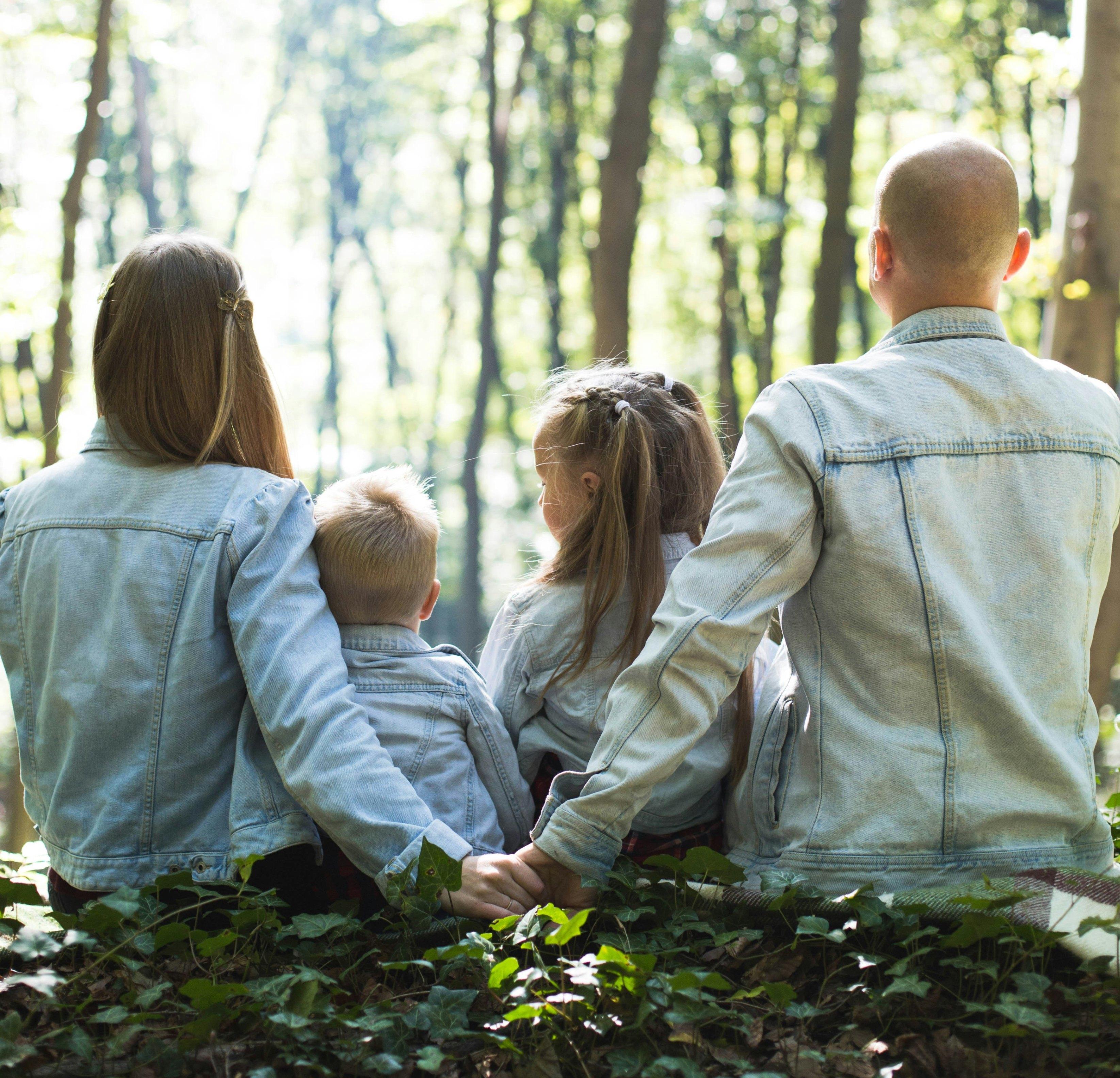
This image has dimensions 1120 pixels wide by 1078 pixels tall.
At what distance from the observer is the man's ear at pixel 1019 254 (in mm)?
2578

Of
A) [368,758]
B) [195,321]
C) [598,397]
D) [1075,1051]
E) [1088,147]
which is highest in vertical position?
[1088,147]

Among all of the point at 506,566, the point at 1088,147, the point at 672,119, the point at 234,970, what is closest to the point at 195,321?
the point at 234,970

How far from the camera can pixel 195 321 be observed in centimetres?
275

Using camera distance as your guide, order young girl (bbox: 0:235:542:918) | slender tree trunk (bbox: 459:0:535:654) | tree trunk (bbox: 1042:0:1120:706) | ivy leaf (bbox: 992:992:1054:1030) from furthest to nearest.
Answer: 1. slender tree trunk (bbox: 459:0:535:654)
2. tree trunk (bbox: 1042:0:1120:706)
3. young girl (bbox: 0:235:542:918)
4. ivy leaf (bbox: 992:992:1054:1030)

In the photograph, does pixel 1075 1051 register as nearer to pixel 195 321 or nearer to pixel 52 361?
pixel 195 321

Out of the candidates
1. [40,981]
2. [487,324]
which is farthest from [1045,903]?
[487,324]

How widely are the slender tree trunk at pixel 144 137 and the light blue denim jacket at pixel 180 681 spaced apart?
848 inches

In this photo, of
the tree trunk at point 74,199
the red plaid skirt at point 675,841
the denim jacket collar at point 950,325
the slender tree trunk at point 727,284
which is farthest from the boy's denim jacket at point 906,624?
the slender tree trunk at point 727,284

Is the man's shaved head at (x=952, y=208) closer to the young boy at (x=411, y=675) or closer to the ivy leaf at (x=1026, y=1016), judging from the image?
the young boy at (x=411, y=675)

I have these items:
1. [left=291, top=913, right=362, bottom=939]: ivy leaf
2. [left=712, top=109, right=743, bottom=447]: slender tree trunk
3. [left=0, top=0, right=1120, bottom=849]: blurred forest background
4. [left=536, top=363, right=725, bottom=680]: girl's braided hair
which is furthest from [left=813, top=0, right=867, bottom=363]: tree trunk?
[left=291, top=913, right=362, bottom=939]: ivy leaf

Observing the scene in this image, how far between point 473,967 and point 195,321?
1.72m

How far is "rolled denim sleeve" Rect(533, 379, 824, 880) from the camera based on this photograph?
7.68 feet

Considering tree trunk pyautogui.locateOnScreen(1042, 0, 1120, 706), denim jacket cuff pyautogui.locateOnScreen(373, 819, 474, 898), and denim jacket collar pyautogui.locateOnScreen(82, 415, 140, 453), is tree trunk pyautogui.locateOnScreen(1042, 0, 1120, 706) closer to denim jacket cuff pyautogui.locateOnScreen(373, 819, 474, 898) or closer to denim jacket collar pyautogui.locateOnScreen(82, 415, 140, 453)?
denim jacket cuff pyautogui.locateOnScreen(373, 819, 474, 898)

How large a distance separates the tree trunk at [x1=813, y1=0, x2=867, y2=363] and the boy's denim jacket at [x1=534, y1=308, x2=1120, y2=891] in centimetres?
638
